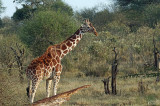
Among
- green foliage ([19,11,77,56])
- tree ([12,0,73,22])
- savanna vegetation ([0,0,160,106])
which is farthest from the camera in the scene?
tree ([12,0,73,22])

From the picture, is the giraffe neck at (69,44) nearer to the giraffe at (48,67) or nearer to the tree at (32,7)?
the giraffe at (48,67)

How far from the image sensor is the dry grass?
509 cm

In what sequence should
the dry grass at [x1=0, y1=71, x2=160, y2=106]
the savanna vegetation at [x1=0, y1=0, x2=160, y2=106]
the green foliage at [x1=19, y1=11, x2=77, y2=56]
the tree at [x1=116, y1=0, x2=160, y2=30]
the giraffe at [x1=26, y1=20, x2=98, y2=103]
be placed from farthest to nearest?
1. the tree at [x1=116, y1=0, x2=160, y2=30]
2. the green foliage at [x1=19, y1=11, x2=77, y2=56]
3. the giraffe at [x1=26, y1=20, x2=98, y2=103]
4. the savanna vegetation at [x1=0, y1=0, x2=160, y2=106]
5. the dry grass at [x1=0, y1=71, x2=160, y2=106]

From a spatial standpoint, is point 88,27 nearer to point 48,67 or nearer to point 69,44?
point 69,44

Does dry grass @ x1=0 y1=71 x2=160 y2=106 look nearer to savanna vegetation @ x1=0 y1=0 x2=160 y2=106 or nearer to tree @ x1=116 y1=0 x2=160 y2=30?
savanna vegetation @ x1=0 y1=0 x2=160 y2=106

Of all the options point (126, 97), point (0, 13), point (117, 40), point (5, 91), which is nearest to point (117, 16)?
point (0, 13)

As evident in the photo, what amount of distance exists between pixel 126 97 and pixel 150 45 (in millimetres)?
7922

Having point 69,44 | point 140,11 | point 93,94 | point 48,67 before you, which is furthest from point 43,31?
point 140,11

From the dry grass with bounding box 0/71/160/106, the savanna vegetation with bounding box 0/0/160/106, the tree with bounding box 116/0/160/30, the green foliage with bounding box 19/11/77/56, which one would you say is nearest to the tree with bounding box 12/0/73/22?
the tree with bounding box 116/0/160/30

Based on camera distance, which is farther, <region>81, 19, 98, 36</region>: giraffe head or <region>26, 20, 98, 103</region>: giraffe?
<region>81, 19, 98, 36</region>: giraffe head

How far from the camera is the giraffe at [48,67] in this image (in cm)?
768

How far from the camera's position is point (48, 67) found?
7.88m

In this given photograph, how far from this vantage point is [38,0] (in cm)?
3191

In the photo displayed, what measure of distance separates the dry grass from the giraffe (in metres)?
0.32
